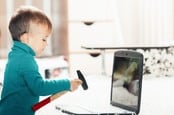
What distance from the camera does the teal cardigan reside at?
794mm

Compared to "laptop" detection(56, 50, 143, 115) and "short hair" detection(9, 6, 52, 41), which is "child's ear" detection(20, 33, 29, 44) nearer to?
"short hair" detection(9, 6, 52, 41)

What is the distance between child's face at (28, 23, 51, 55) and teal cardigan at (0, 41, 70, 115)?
0.02m

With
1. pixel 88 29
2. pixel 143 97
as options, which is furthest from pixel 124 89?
pixel 88 29

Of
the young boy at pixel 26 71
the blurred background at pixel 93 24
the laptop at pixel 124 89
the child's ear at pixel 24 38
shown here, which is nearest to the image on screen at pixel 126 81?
the laptop at pixel 124 89

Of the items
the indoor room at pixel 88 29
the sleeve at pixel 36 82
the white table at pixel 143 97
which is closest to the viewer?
the sleeve at pixel 36 82

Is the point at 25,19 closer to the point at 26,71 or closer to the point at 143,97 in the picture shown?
the point at 26,71

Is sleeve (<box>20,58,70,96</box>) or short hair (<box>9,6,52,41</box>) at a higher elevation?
short hair (<box>9,6,52,41</box>)

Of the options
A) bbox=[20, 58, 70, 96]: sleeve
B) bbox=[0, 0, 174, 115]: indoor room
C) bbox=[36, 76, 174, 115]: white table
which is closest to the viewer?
bbox=[20, 58, 70, 96]: sleeve

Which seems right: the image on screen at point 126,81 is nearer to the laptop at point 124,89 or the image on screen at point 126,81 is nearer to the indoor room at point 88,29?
the laptop at point 124,89

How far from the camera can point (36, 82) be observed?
789 millimetres

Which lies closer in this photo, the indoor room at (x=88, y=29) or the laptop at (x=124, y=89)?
the laptop at (x=124, y=89)

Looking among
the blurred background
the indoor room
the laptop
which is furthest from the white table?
the blurred background

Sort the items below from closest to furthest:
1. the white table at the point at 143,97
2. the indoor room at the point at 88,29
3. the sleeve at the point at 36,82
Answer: the sleeve at the point at 36,82, the white table at the point at 143,97, the indoor room at the point at 88,29

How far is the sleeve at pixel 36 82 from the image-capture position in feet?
2.59
